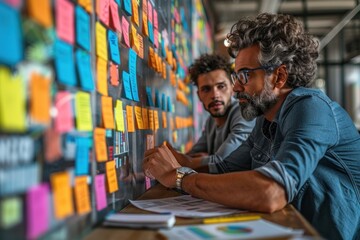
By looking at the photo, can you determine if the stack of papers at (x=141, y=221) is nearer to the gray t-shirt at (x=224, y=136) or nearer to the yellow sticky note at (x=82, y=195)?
the yellow sticky note at (x=82, y=195)

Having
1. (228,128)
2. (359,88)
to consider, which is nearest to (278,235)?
(228,128)

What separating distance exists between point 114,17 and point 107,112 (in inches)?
11.7

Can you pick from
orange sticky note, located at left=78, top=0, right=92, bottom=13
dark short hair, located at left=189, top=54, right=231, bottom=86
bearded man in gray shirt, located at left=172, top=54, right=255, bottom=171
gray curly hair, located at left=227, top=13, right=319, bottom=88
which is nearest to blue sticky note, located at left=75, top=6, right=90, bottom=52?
orange sticky note, located at left=78, top=0, right=92, bottom=13

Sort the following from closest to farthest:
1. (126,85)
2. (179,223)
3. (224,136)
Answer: (179,223)
(126,85)
(224,136)

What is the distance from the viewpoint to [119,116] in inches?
52.0

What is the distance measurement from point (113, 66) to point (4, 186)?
649mm

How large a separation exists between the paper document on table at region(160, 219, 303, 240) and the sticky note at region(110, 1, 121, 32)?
0.62m

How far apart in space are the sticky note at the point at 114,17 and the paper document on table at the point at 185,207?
0.56 metres

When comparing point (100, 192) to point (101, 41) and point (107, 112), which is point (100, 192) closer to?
point (107, 112)

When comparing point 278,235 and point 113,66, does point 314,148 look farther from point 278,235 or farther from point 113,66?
point 113,66

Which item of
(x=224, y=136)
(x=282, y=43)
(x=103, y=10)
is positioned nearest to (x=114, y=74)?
(x=103, y=10)

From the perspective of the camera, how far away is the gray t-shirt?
231 centimetres

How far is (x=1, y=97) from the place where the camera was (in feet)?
2.18

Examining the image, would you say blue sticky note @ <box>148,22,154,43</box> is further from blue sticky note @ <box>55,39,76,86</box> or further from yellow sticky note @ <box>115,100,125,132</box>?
blue sticky note @ <box>55,39,76,86</box>
